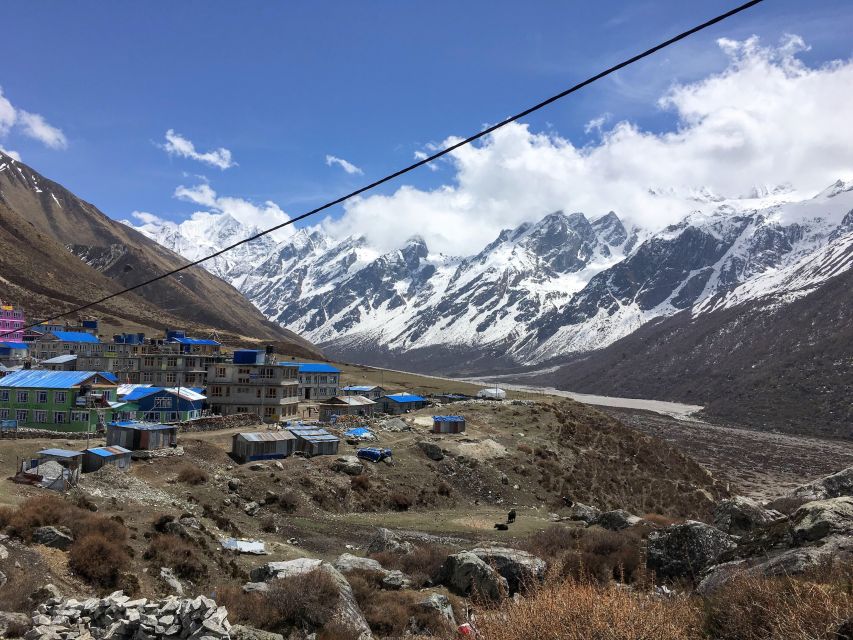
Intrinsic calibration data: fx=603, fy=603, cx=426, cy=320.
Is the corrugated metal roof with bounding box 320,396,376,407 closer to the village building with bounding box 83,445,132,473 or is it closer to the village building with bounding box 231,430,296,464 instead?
the village building with bounding box 231,430,296,464

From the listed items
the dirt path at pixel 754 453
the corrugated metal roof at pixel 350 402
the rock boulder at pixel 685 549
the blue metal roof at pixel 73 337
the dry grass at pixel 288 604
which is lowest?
the dirt path at pixel 754 453

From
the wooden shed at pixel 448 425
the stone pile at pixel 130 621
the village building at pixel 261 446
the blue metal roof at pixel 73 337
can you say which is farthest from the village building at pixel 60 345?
the stone pile at pixel 130 621

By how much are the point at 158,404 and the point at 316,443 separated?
66.4ft

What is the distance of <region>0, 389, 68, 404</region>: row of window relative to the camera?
51875mm

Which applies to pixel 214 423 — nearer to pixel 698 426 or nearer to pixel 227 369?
pixel 227 369

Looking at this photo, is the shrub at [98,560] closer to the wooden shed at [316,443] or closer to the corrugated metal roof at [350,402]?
the wooden shed at [316,443]

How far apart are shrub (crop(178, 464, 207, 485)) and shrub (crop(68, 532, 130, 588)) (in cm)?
1659

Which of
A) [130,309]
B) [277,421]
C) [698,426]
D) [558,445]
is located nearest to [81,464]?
[277,421]

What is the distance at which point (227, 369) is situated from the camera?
7012 centimetres

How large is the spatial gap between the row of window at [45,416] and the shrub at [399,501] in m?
27.5

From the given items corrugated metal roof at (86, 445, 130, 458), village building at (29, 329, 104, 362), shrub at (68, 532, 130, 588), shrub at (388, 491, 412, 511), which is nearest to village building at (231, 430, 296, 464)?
shrub at (388, 491, 412, 511)

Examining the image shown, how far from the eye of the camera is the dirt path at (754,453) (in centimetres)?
8631

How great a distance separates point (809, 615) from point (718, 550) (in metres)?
14.4

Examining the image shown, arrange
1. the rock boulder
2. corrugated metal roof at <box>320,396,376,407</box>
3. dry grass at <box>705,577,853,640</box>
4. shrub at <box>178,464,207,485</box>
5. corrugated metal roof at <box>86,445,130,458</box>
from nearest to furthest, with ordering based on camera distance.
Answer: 1. dry grass at <box>705,577,853,640</box>
2. the rock boulder
3. corrugated metal roof at <box>86,445,130,458</box>
4. shrub at <box>178,464,207,485</box>
5. corrugated metal roof at <box>320,396,376,407</box>
